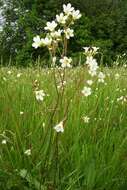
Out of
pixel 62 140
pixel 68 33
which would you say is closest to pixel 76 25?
pixel 62 140

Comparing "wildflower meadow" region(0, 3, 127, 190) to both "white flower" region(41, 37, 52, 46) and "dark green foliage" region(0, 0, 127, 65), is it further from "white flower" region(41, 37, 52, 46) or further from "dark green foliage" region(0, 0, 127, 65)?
"dark green foliage" region(0, 0, 127, 65)

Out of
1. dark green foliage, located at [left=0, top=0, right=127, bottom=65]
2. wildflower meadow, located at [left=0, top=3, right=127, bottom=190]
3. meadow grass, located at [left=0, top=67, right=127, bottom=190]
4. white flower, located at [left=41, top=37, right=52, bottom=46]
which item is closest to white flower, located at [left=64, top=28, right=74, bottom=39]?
wildflower meadow, located at [left=0, top=3, right=127, bottom=190]

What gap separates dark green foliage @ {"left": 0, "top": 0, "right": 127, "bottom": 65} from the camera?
19.6m

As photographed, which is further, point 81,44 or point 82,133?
point 81,44

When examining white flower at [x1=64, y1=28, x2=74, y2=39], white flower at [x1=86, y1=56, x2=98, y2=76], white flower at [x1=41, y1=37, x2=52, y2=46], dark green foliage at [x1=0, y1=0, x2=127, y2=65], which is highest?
white flower at [x1=64, y1=28, x2=74, y2=39]

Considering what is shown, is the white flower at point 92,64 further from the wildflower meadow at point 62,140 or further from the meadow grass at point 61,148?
the meadow grass at point 61,148

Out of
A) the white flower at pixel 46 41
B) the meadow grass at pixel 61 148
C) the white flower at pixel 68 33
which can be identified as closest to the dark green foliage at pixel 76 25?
the meadow grass at pixel 61 148

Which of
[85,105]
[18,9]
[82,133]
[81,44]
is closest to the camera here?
[82,133]

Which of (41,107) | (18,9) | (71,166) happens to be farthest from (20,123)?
(18,9)

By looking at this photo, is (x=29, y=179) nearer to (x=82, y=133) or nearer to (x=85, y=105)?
(x=82, y=133)

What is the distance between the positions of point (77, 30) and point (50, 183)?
1733 centimetres

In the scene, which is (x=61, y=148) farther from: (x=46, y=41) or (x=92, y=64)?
(x=46, y=41)

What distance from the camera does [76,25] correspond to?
1988 cm

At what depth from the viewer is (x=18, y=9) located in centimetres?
2214
